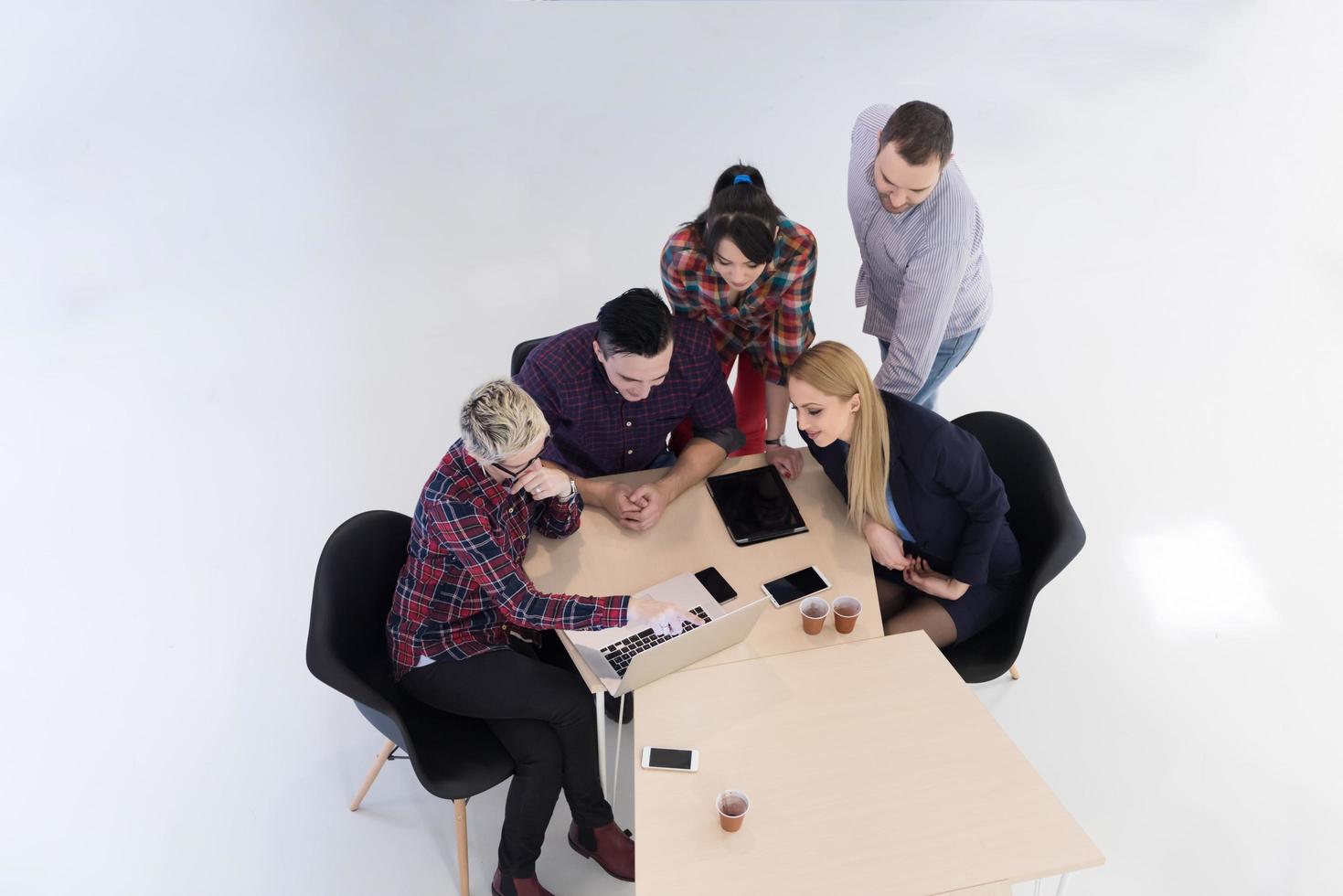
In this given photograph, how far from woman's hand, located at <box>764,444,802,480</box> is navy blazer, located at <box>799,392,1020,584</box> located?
13cm

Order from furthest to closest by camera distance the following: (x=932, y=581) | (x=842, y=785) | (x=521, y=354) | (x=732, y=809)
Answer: (x=521, y=354) → (x=932, y=581) → (x=842, y=785) → (x=732, y=809)

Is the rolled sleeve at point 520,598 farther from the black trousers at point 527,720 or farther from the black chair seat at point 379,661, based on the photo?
the black chair seat at point 379,661

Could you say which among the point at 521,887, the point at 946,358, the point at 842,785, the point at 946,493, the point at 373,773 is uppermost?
the point at 946,358

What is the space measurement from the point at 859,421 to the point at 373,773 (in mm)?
1806

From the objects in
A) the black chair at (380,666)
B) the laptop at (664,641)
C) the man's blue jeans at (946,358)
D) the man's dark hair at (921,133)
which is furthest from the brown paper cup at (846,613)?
the man's dark hair at (921,133)

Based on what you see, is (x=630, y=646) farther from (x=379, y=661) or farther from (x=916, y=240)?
(x=916, y=240)

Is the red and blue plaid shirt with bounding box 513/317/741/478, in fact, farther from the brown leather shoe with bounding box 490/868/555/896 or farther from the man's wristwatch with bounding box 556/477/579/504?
the brown leather shoe with bounding box 490/868/555/896

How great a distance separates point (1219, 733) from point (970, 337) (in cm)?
158

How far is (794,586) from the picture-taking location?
2578 mm

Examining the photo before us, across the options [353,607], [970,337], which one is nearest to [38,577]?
[353,607]

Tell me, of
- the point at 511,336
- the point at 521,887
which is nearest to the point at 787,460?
the point at 521,887

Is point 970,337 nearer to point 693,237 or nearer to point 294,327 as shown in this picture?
point 693,237

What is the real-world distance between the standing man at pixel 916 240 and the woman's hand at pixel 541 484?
40.4 inches

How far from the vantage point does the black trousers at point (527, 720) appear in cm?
249
